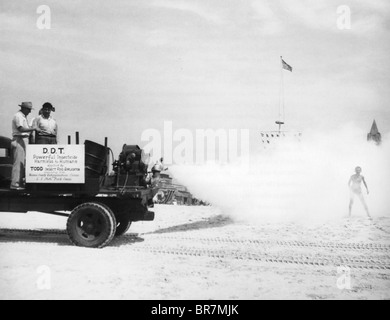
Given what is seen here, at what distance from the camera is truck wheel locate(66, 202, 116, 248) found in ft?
28.1

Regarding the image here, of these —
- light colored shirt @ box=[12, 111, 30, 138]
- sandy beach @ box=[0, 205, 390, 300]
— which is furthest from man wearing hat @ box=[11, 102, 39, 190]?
sandy beach @ box=[0, 205, 390, 300]

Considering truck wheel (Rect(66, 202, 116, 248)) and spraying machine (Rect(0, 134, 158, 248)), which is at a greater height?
spraying machine (Rect(0, 134, 158, 248))

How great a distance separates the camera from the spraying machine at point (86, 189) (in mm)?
8703

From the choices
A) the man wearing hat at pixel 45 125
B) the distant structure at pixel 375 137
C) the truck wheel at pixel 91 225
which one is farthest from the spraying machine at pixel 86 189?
the distant structure at pixel 375 137

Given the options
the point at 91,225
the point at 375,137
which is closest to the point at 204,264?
the point at 91,225

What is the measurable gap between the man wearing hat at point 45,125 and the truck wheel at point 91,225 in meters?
1.65

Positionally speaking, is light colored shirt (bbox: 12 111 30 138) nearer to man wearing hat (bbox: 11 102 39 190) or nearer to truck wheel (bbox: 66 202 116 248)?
man wearing hat (bbox: 11 102 39 190)

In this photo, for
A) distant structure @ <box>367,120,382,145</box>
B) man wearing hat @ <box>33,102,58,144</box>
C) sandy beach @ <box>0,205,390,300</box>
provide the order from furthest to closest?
distant structure @ <box>367,120,382,145</box>
man wearing hat @ <box>33,102,58,144</box>
sandy beach @ <box>0,205,390,300</box>

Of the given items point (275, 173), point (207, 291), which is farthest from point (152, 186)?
point (275, 173)

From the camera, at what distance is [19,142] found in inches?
348

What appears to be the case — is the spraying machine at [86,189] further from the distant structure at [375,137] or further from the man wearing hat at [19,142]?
the distant structure at [375,137]

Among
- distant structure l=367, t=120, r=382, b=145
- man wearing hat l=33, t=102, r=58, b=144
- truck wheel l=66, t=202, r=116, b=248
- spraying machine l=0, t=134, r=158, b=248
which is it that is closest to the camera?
truck wheel l=66, t=202, r=116, b=248
